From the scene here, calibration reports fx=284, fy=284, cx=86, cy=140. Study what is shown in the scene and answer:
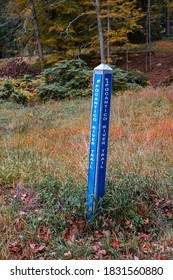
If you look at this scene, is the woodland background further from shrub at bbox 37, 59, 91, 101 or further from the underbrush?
shrub at bbox 37, 59, 91, 101

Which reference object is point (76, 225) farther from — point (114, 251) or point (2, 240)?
point (2, 240)

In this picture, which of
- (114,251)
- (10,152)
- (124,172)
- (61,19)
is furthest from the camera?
(61,19)

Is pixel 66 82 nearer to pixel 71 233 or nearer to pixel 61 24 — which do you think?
pixel 61 24

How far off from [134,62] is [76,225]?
18.6 meters

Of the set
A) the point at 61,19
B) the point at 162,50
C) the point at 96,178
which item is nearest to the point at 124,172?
the point at 96,178

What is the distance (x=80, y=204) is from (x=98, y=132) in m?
0.82

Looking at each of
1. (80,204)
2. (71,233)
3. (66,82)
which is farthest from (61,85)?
(71,233)

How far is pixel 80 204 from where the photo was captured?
2.95m

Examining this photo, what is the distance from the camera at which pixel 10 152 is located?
15.9 ft

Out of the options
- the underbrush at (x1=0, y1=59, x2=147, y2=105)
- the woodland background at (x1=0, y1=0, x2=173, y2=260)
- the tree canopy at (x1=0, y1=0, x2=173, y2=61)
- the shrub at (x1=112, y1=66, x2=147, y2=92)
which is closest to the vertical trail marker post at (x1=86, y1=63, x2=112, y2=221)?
the woodland background at (x1=0, y1=0, x2=173, y2=260)

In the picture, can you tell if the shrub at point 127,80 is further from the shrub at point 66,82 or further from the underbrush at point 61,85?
the shrub at point 66,82

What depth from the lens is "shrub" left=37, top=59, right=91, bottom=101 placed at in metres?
12.7

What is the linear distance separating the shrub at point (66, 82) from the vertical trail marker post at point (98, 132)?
983cm
